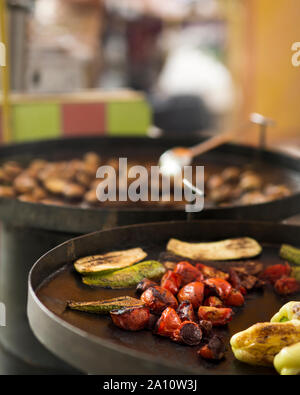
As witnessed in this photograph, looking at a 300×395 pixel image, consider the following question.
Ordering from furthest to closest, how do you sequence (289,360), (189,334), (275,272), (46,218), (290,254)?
(46,218) → (290,254) → (275,272) → (189,334) → (289,360)

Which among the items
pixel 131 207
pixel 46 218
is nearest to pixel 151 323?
pixel 46 218

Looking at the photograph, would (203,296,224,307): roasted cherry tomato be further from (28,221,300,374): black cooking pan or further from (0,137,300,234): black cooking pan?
(0,137,300,234): black cooking pan

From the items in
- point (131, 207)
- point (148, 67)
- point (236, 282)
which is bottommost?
point (131, 207)

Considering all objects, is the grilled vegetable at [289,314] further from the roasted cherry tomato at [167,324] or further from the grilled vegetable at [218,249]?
the grilled vegetable at [218,249]

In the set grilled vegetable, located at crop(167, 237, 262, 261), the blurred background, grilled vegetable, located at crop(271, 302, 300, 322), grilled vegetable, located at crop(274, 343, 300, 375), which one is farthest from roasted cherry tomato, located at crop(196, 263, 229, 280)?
the blurred background

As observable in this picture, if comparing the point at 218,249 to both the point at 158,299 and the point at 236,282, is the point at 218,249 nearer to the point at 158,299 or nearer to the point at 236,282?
the point at 236,282

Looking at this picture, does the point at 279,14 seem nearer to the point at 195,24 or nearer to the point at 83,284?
the point at 195,24
